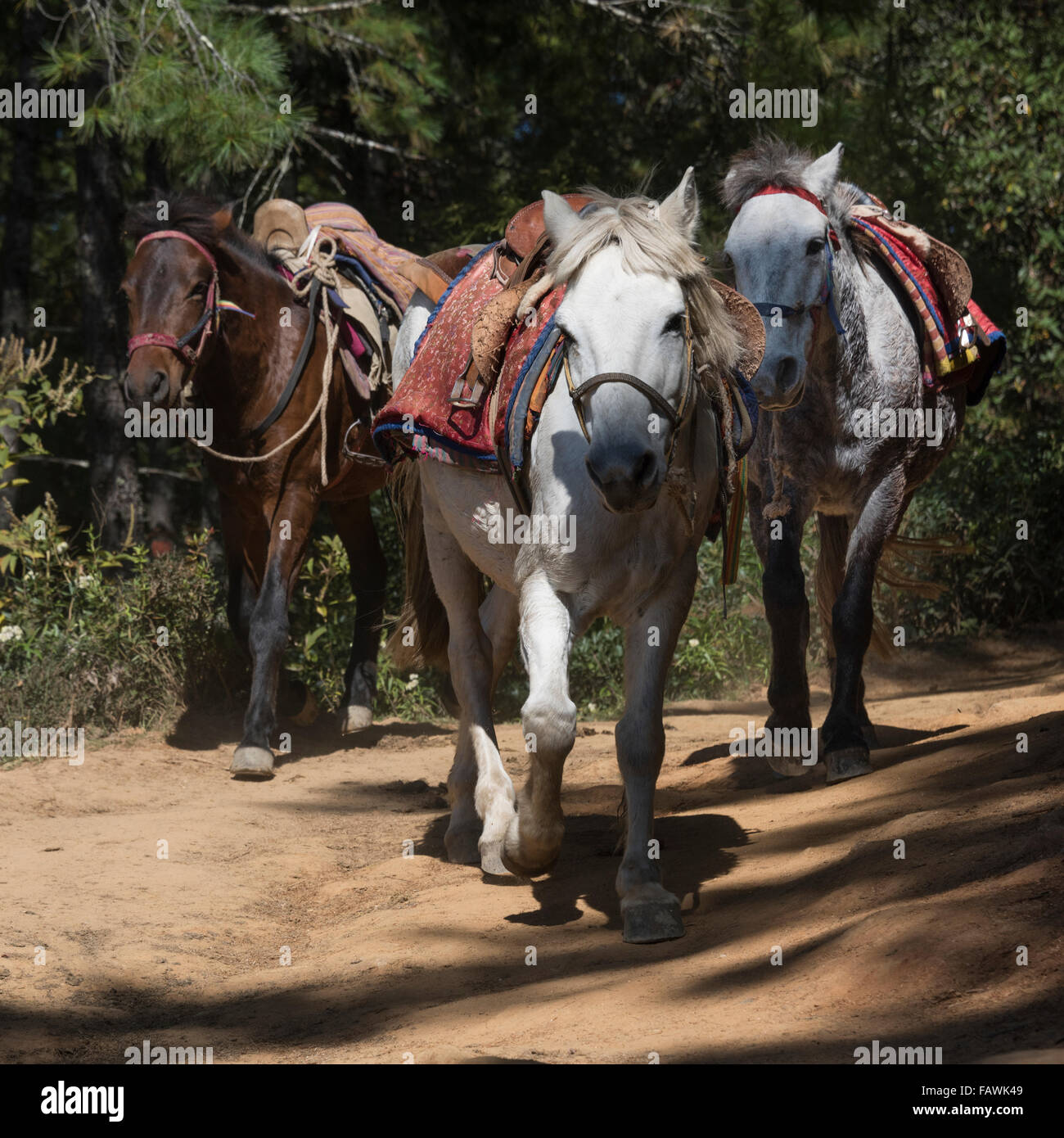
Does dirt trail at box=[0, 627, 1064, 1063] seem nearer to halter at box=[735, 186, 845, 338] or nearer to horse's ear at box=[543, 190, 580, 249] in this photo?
halter at box=[735, 186, 845, 338]

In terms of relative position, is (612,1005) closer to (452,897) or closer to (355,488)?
(452,897)

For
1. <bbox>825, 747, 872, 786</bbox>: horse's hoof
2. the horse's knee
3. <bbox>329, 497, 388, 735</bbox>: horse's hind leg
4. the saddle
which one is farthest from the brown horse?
the horse's knee

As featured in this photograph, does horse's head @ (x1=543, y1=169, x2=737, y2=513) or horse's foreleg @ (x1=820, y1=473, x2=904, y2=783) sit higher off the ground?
horse's head @ (x1=543, y1=169, x2=737, y2=513)

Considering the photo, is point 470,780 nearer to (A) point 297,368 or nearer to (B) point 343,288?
(A) point 297,368

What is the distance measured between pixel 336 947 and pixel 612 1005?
130 cm

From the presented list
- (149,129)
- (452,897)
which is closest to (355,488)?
(149,129)

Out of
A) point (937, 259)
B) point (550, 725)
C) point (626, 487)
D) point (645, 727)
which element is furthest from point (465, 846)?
point (937, 259)

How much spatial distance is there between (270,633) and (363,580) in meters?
1.39

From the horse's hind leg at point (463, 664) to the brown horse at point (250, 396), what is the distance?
1.57 metres

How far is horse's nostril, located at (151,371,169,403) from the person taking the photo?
22.0 ft

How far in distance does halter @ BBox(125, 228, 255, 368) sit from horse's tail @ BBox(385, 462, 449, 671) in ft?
5.28

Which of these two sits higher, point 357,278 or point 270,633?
point 357,278

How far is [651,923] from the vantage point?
3.92 meters

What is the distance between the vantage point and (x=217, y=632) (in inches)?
326
